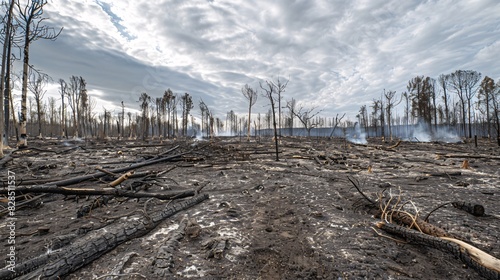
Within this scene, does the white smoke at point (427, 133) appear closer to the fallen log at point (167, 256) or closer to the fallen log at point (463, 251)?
the fallen log at point (463, 251)

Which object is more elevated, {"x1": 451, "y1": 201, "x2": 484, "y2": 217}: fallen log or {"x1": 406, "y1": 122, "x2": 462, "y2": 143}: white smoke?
{"x1": 406, "y1": 122, "x2": 462, "y2": 143}: white smoke

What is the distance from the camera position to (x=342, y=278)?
2.51 meters

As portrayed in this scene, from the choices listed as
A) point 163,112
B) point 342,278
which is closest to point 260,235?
point 342,278

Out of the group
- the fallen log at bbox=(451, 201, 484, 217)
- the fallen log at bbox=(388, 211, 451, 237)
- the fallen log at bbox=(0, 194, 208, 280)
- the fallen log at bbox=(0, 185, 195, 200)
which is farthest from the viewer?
the fallen log at bbox=(0, 185, 195, 200)

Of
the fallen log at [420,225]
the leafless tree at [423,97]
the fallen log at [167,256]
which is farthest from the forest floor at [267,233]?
the leafless tree at [423,97]

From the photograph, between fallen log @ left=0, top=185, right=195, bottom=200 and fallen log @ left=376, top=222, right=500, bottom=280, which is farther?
fallen log @ left=0, top=185, right=195, bottom=200

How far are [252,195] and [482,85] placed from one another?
5207cm

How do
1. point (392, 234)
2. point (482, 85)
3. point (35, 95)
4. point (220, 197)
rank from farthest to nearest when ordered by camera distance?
point (482, 85) < point (35, 95) < point (220, 197) < point (392, 234)

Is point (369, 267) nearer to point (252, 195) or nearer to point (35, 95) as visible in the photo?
point (252, 195)

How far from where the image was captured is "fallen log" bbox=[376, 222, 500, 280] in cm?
227

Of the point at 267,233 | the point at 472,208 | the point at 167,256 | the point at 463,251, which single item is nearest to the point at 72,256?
the point at 167,256

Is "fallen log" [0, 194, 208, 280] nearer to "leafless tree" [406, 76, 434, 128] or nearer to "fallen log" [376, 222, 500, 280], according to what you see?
"fallen log" [376, 222, 500, 280]

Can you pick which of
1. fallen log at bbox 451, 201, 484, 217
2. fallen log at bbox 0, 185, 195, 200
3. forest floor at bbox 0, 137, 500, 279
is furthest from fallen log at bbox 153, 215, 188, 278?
fallen log at bbox 451, 201, 484, 217

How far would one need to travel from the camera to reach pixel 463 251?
2.63 m
